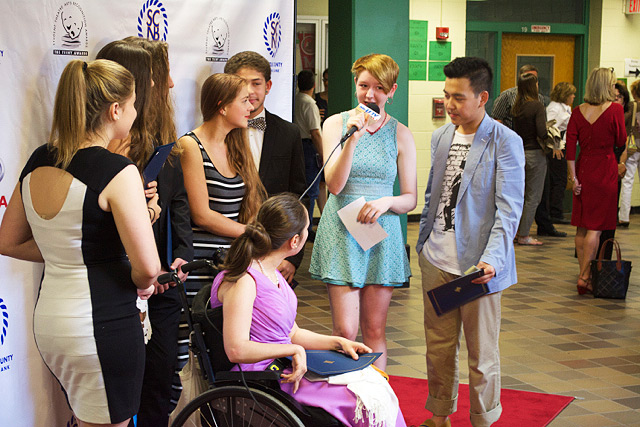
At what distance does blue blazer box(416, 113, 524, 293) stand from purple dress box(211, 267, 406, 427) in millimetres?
900

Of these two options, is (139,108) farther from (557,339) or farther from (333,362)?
(557,339)

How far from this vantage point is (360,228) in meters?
3.31

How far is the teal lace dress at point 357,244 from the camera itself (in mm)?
3316

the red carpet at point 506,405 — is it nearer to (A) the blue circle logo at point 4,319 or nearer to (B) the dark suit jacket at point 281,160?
(B) the dark suit jacket at point 281,160

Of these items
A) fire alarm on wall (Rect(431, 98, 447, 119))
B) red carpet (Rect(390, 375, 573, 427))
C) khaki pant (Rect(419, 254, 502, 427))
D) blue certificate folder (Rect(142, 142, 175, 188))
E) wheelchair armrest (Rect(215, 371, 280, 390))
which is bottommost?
red carpet (Rect(390, 375, 573, 427))

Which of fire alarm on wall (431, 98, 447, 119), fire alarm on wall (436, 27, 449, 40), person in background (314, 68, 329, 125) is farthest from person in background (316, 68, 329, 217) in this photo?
fire alarm on wall (436, 27, 449, 40)

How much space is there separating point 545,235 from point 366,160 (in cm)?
677

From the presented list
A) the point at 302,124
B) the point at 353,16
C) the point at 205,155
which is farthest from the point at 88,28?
the point at 302,124

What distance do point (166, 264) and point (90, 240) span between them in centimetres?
81

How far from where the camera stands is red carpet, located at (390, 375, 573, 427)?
3668 mm

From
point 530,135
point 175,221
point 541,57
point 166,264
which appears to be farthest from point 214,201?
point 541,57

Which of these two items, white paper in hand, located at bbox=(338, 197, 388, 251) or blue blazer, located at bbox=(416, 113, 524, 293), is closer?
blue blazer, located at bbox=(416, 113, 524, 293)

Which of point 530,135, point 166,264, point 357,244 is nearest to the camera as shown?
point 166,264

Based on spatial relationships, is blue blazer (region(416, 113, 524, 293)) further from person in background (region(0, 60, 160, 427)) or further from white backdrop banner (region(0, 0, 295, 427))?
person in background (region(0, 60, 160, 427))
